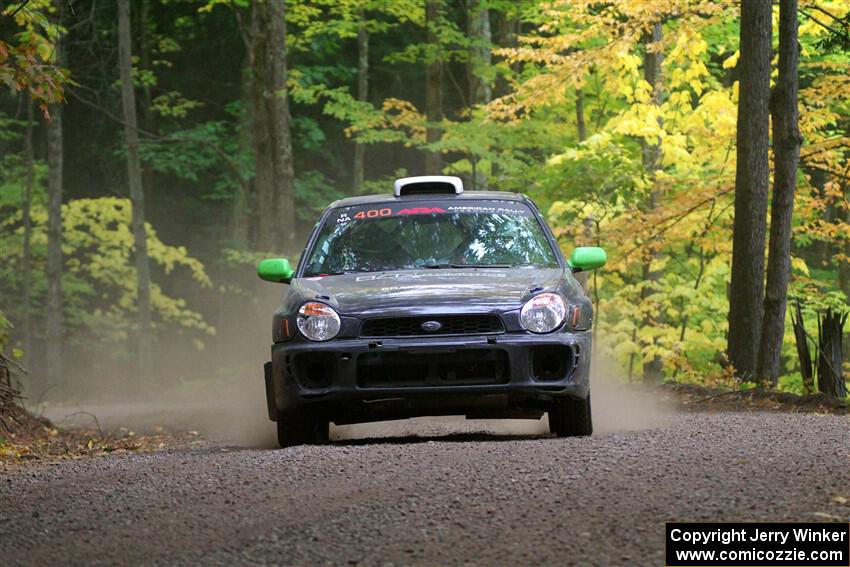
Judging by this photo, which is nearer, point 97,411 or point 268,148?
point 97,411

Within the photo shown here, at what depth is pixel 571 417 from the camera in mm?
9047

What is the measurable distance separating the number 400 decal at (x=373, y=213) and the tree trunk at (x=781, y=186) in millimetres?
7076

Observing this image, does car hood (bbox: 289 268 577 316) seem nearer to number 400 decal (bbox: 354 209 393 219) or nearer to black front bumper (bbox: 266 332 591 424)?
black front bumper (bbox: 266 332 591 424)

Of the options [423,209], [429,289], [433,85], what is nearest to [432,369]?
[429,289]

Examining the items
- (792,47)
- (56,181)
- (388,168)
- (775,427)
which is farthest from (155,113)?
(775,427)

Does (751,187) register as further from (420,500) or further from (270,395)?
(420,500)

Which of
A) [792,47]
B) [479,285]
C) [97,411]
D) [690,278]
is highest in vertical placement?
[792,47]

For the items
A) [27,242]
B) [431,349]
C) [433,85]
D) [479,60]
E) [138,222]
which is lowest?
[27,242]

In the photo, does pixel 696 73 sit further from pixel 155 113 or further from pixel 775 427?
pixel 155 113

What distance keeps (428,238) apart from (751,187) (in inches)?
297

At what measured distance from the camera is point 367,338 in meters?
8.48

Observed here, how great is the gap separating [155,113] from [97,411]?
2322cm

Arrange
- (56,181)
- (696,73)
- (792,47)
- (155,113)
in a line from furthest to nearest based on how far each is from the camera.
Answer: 1. (155,113)
2. (56,181)
3. (696,73)
4. (792,47)

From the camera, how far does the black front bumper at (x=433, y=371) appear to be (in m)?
8.45
